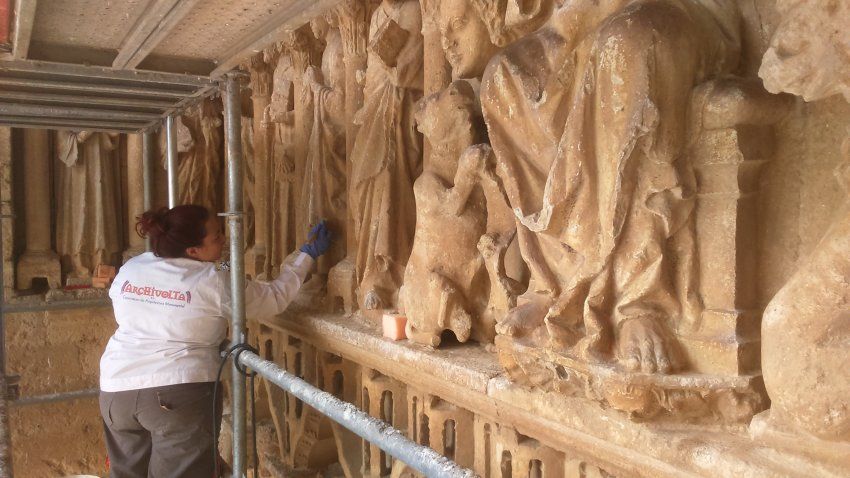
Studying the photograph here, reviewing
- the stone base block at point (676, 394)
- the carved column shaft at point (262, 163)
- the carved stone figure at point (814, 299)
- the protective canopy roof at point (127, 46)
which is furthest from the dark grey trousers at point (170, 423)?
the carved stone figure at point (814, 299)

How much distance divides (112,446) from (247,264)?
306cm

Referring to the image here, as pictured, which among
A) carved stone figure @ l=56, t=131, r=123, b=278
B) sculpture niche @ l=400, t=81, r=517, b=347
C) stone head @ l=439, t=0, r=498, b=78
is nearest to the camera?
stone head @ l=439, t=0, r=498, b=78

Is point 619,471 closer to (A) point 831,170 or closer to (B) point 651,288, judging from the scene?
(B) point 651,288

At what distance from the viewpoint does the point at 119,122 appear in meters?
4.56

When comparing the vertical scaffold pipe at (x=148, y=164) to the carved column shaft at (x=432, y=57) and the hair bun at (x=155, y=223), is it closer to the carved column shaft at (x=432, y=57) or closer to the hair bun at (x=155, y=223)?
the hair bun at (x=155, y=223)

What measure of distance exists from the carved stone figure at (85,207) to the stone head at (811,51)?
7.26 meters

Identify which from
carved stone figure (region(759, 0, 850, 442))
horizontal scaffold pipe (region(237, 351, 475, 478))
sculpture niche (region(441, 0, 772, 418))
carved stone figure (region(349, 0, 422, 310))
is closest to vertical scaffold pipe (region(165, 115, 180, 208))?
carved stone figure (region(349, 0, 422, 310))

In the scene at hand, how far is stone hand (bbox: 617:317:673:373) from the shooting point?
1938 mm

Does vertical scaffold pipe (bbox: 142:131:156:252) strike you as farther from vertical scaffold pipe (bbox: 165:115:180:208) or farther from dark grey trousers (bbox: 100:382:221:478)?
dark grey trousers (bbox: 100:382:221:478)

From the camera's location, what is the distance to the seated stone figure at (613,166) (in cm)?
195

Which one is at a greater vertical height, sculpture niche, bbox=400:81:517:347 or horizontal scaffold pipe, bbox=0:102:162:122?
horizontal scaffold pipe, bbox=0:102:162:122

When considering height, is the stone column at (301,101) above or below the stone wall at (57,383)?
above

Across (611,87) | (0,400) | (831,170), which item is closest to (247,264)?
(0,400)

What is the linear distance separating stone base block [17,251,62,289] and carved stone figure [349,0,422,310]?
4.84 meters
